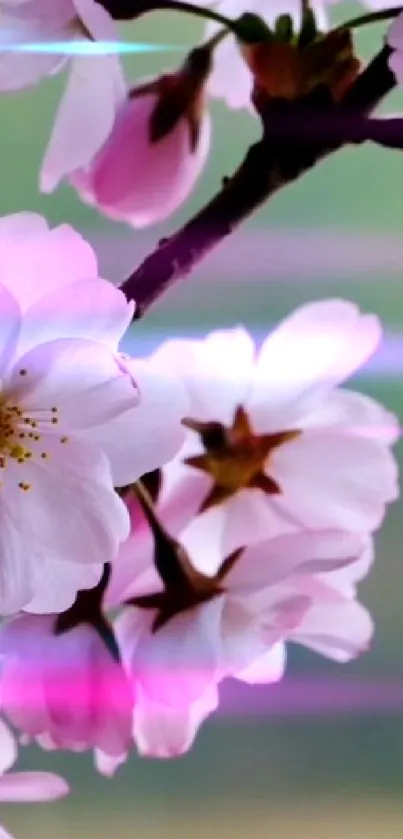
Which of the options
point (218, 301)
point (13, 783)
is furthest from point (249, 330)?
point (13, 783)

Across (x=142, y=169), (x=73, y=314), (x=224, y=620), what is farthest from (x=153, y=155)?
(x=224, y=620)

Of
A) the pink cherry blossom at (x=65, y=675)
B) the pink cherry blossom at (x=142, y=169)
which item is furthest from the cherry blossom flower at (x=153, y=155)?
the pink cherry blossom at (x=65, y=675)

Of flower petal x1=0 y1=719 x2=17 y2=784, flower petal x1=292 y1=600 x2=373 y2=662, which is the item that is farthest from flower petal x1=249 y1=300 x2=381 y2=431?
flower petal x1=0 y1=719 x2=17 y2=784

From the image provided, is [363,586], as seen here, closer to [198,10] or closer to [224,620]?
[224,620]

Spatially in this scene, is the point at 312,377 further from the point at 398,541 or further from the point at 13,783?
the point at 13,783

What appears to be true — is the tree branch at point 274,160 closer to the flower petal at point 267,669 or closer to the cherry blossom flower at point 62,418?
the cherry blossom flower at point 62,418
